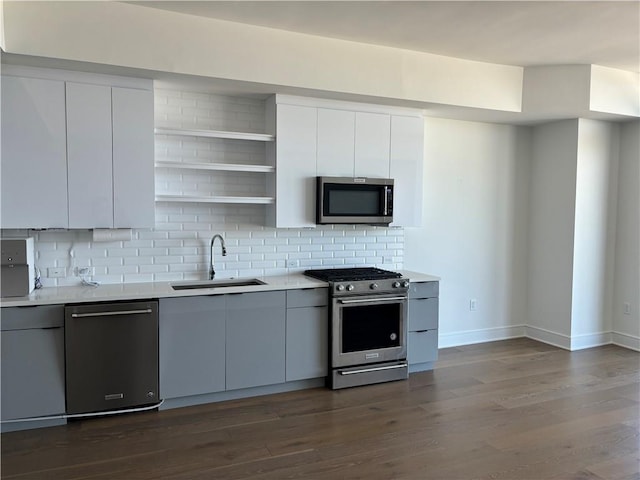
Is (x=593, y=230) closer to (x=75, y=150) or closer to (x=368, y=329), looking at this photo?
(x=368, y=329)

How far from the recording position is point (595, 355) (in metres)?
5.02

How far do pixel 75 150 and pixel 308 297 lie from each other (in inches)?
79.6

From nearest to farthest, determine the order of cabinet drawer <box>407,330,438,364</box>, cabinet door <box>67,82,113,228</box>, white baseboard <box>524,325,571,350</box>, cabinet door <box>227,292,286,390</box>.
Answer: cabinet door <box>67,82,113,228</box> → cabinet door <box>227,292,286,390</box> → cabinet drawer <box>407,330,438,364</box> → white baseboard <box>524,325,571,350</box>

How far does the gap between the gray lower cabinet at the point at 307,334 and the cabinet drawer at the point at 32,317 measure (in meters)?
1.62

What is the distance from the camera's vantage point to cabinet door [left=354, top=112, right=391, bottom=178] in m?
4.41

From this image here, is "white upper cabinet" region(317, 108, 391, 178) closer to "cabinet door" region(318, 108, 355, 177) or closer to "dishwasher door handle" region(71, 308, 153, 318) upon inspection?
"cabinet door" region(318, 108, 355, 177)

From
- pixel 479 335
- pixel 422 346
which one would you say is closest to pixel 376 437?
pixel 422 346

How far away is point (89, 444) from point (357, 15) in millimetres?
3315

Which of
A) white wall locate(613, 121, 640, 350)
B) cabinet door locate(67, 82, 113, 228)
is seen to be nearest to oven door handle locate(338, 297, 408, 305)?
cabinet door locate(67, 82, 113, 228)

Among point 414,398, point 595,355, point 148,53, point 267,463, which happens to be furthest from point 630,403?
point 148,53

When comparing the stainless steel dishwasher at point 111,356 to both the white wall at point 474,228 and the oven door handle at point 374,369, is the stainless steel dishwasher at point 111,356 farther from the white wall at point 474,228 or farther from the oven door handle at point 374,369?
the white wall at point 474,228

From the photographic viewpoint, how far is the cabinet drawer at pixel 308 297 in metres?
3.90

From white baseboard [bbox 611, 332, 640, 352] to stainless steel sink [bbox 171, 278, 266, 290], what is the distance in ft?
13.4

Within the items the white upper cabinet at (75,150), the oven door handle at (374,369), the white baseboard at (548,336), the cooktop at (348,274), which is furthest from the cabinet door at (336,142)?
the white baseboard at (548,336)
